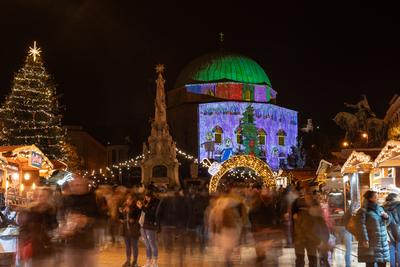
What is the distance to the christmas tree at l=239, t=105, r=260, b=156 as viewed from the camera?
67312mm

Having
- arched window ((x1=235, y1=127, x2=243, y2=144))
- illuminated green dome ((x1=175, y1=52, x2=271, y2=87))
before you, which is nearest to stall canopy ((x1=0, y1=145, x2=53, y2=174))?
arched window ((x1=235, y1=127, x2=243, y2=144))

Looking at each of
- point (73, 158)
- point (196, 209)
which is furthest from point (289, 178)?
point (73, 158)

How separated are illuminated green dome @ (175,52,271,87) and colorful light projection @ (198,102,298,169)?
4.42m

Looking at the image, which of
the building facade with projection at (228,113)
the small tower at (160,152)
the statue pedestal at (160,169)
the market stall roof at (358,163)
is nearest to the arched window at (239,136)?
the building facade with projection at (228,113)

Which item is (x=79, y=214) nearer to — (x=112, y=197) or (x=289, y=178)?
(x=112, y=197)

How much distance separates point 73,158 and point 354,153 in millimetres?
39457

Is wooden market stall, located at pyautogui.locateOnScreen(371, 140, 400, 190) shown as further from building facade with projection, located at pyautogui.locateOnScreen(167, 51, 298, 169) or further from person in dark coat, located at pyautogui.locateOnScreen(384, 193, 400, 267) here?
building facade with projection, located at pyautogui.locateOnScreen(167, 51, 298, 169)

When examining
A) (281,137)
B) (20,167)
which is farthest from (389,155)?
(281,137)

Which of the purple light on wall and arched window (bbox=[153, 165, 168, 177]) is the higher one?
the purple light on wall

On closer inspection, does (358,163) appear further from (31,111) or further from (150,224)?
(31,111)

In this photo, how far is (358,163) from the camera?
21266mm

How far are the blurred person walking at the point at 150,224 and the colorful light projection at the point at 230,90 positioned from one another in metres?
58.2

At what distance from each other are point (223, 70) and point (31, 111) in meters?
34.6

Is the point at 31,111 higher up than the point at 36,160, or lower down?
higher up
